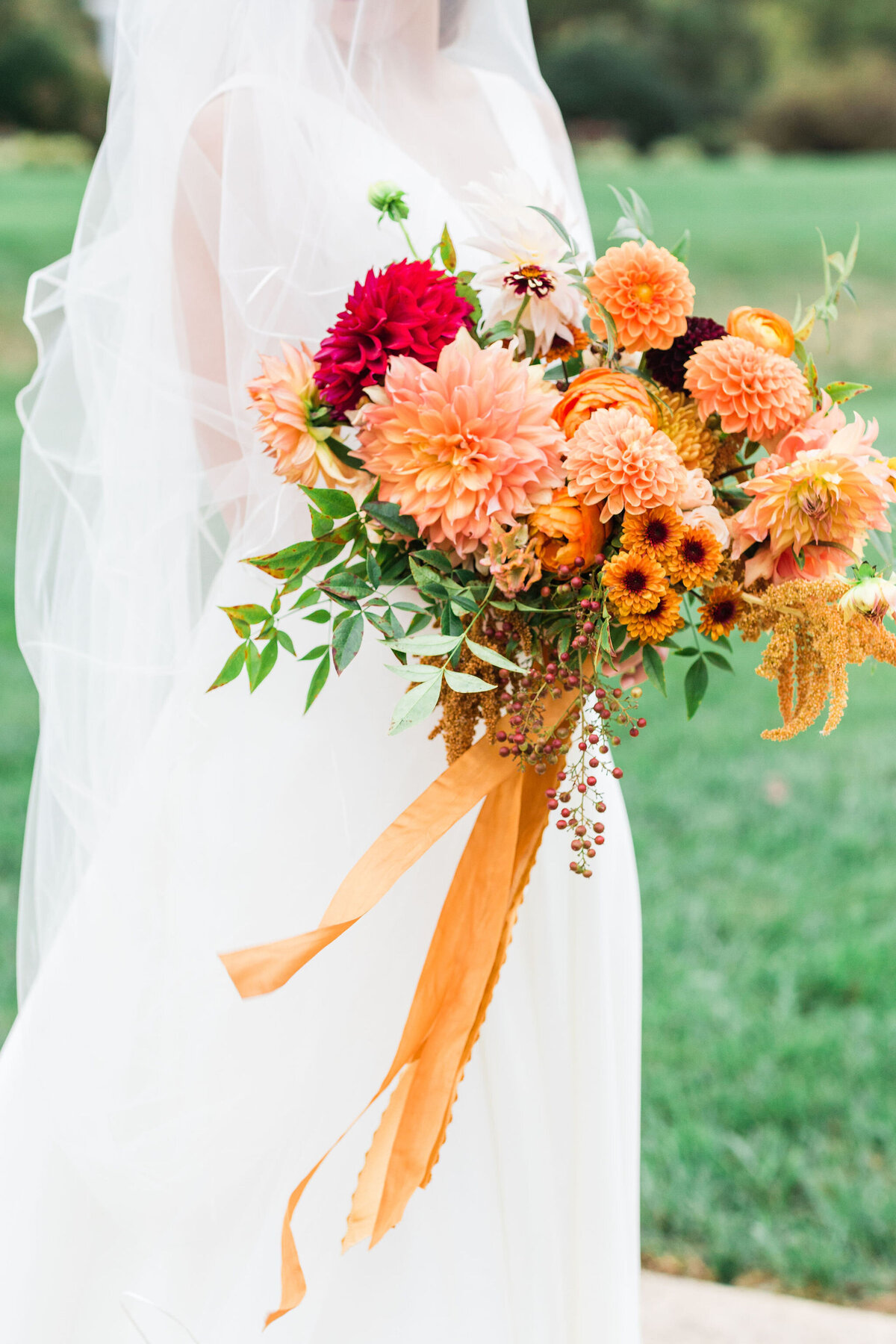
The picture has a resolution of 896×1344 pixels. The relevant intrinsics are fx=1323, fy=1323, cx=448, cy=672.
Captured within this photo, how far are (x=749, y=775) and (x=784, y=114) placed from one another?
12249 mm

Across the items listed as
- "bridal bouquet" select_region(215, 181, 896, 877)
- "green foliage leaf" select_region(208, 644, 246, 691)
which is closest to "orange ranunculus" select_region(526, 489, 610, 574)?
"bridal bouquet" select_region(215, 181, 896, 877)

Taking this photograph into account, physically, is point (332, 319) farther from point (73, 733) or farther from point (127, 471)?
point (73, 733)

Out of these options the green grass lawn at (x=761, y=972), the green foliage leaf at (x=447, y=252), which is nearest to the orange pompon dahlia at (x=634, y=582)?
the green foliage leaf at (x=447, y=252)

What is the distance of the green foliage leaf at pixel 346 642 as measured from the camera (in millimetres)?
1289

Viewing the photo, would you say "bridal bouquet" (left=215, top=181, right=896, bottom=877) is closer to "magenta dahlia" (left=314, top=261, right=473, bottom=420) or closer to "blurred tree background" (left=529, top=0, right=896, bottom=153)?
"magenta dahlia" (left=314, top=261, right=473, bottom=420)

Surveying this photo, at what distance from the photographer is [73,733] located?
1796 mm

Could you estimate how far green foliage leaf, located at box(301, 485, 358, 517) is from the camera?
129 cm

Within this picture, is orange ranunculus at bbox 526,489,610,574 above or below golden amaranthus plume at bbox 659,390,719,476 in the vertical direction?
below

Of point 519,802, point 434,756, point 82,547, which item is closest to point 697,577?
point 519,802

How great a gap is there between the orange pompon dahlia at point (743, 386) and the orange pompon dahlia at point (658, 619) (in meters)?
0.22

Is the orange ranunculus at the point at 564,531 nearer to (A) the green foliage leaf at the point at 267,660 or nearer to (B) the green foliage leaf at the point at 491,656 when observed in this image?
(B) the green foliage leaf at the point at 491,656

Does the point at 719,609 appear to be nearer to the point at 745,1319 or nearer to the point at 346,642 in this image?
the point at 346,642

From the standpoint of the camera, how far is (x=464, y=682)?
4.06 feet

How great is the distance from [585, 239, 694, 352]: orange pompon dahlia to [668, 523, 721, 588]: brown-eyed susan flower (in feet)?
0.82
